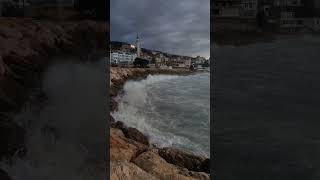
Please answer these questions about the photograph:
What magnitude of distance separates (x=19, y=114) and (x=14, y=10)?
2.62 ft

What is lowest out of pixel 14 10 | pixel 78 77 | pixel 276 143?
pixel 276 143

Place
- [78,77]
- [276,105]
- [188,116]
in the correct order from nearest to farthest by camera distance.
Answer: [276,105] < [78,77] < [188,116]

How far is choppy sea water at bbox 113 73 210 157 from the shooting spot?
12.7 ft

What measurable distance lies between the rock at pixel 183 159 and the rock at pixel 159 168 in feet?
0.16

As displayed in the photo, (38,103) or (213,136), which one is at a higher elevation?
(38,103)

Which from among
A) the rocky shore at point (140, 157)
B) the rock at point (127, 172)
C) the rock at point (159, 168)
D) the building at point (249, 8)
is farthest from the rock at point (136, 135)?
the building at point (249, 8)

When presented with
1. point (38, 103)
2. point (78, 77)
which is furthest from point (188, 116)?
point (38, 103)

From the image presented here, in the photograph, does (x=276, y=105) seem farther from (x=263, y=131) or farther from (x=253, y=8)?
(x=253, y=8)

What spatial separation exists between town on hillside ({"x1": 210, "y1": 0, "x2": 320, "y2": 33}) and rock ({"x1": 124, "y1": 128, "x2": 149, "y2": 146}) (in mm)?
1276

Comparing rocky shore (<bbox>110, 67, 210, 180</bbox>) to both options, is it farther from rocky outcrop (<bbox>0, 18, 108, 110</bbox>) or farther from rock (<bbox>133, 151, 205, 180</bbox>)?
rocky outcrop (<bbox>0, 18, 108, 110</bbox>)

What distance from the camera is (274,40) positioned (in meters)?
3.30

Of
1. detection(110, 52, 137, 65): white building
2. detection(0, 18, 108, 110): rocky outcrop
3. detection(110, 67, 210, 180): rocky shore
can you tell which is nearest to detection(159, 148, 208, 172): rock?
detection(110, 67, 210, 180): rocky shore

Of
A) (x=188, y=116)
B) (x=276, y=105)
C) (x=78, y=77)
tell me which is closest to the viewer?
(x=276, y=105)

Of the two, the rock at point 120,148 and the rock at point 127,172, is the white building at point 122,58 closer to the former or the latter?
the rock at point 120,148
